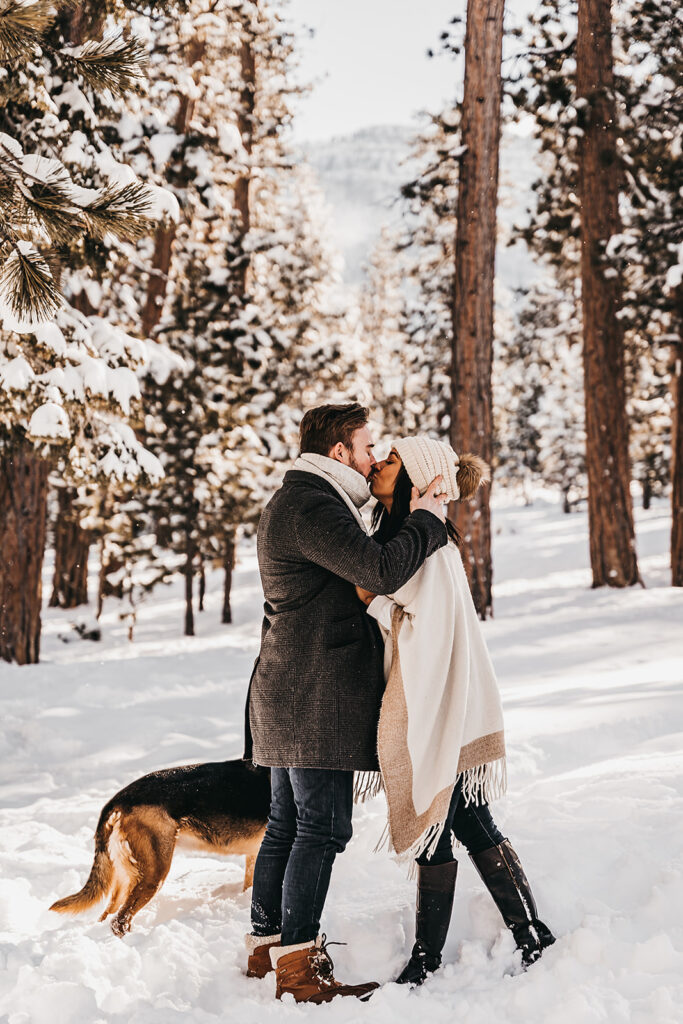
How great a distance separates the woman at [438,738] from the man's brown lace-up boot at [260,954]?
527 mm

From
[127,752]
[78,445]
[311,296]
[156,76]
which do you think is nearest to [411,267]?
[311,296]

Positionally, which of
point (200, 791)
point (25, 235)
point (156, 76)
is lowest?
point (200, 791)

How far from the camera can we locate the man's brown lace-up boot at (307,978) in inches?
118

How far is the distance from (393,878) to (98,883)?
54.8 inches

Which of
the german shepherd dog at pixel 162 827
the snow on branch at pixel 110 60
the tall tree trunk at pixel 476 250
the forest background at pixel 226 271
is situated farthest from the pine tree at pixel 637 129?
the german shepherd dog at pixel 162 827

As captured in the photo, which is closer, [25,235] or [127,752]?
[25,235]

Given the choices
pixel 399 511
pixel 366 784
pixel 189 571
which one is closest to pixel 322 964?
pixel 366 784

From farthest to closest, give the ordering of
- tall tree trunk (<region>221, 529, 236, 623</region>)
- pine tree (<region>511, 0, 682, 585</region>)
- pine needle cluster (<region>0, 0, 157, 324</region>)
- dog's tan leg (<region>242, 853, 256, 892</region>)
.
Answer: tall tree trunk (<region>221, 529, 236, 623</region>)
pine tree (<region>511, 0, 682, 585</region>)
pine needle cluster (<region>0, 0, 157, 324</region>)
dog's tan leg (<region>242, 853, 256, 892</region>)

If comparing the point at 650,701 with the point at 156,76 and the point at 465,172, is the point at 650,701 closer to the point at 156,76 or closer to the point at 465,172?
the point at 465,172

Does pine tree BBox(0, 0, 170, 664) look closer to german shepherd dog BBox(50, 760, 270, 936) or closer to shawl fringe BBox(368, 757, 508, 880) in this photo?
german shepherd dog BBox(50, 760, 270, 936)

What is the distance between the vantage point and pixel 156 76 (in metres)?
11.4

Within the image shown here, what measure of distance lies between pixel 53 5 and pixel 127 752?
5.49 m

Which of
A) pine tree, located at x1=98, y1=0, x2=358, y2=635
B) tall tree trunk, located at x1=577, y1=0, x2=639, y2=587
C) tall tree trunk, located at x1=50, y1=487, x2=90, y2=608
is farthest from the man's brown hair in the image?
tall tree trunk, located at x1=50, y1=487, x2=90, y2=608

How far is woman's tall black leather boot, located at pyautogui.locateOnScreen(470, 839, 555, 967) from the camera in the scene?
318 centimetres
